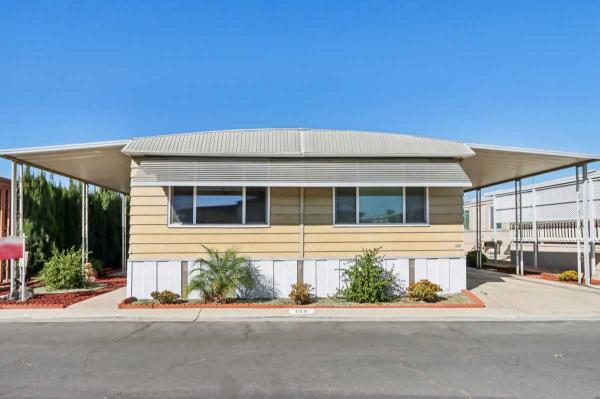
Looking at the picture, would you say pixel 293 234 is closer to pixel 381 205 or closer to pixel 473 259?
pixel 381 205

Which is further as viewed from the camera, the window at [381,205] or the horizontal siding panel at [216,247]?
the window at [381,205]

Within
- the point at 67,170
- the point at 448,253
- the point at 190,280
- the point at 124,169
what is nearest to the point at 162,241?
the point at 190,280

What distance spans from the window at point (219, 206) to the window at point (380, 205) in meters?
1.91

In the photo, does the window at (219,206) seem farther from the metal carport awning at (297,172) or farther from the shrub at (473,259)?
the shrub at (473,259)

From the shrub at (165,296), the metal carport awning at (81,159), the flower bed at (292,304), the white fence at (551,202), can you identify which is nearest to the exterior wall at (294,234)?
the shrub at (165,296)

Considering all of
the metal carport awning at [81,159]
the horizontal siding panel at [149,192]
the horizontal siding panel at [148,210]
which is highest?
the metal carport awning at [81,159]

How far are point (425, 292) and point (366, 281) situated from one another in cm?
135

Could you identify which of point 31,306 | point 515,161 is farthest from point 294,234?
point 515,161

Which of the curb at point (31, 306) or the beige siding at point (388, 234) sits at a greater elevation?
the beige siding at point (388, 234)

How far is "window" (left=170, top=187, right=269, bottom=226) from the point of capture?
11.1 m

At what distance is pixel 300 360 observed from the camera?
6.26 m

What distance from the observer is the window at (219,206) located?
437 inches

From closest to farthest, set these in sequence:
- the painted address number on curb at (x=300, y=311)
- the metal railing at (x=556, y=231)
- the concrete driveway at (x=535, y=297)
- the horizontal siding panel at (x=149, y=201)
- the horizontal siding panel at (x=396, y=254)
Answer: the painted address number on curb at (x=300, y=311) < the concrete driveway at (x=535, y=297) < the horizontal siding panel at (x=149, y=201) < the horizontal siding panel at (x=396, y=254) < the metal railing at (x=556, y=231)

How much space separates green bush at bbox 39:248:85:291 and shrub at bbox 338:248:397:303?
7361 millimetres
